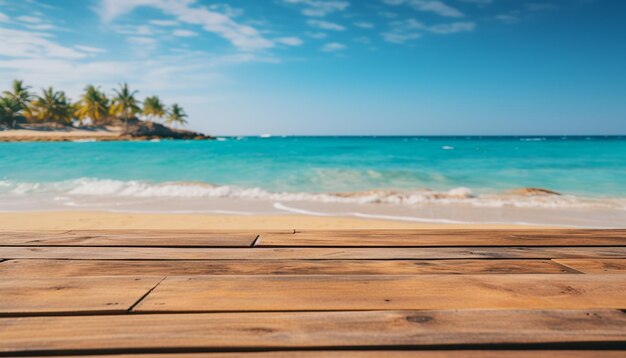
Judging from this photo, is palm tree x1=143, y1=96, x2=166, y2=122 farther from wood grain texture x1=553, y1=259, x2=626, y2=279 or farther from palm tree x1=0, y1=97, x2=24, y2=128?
wood grain texture x1=553, y1=259, x2=626, y2=279

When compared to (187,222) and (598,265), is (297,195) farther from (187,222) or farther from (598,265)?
(598,265)

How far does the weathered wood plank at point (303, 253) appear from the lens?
1.82 m

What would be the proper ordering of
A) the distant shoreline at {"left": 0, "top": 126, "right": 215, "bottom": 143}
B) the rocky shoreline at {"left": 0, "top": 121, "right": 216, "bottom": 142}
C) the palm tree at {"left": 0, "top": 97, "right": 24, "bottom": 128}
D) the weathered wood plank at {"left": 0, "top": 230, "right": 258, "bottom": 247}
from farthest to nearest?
the palm tree at {"left": 0, "top": 97, "right": 24, "bottom": 128}
the rocky shoreline at {"left": 0, "top": 121, "right": 216, "bottom": 142}
the distant shoreline at {"left": 0, "top": 126, "right": 215, "bottom": 143}
the weathered wood plank at {"left": 0, "top": 230, "right": 258, "bottom": 247}

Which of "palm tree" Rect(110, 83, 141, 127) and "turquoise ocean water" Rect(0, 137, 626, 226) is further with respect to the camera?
"palm tree" Rect(110, 83, 141, 127)

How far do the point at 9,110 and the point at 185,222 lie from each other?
232 feet

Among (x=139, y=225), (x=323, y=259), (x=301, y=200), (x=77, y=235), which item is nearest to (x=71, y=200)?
(x=139, y=225)

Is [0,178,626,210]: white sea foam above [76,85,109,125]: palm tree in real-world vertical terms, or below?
below

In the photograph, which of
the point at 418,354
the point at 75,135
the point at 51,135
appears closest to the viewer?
the point at 418,354

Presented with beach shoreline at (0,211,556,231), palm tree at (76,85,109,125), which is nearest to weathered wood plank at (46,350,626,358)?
beach shoreline at (0,211,556,231)

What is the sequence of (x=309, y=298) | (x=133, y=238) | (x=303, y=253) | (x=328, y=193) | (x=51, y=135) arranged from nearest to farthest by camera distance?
(x=309, y=298), (x=303, y=253), (x=133, y=238), (x=328, y=193), (x=51, y=135)

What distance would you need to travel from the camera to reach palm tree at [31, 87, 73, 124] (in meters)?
60.3

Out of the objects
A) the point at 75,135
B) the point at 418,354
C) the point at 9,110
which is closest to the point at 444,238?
the point at 418,354

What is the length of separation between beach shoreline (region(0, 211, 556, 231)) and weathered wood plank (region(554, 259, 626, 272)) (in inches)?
151

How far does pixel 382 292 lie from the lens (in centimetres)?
137
